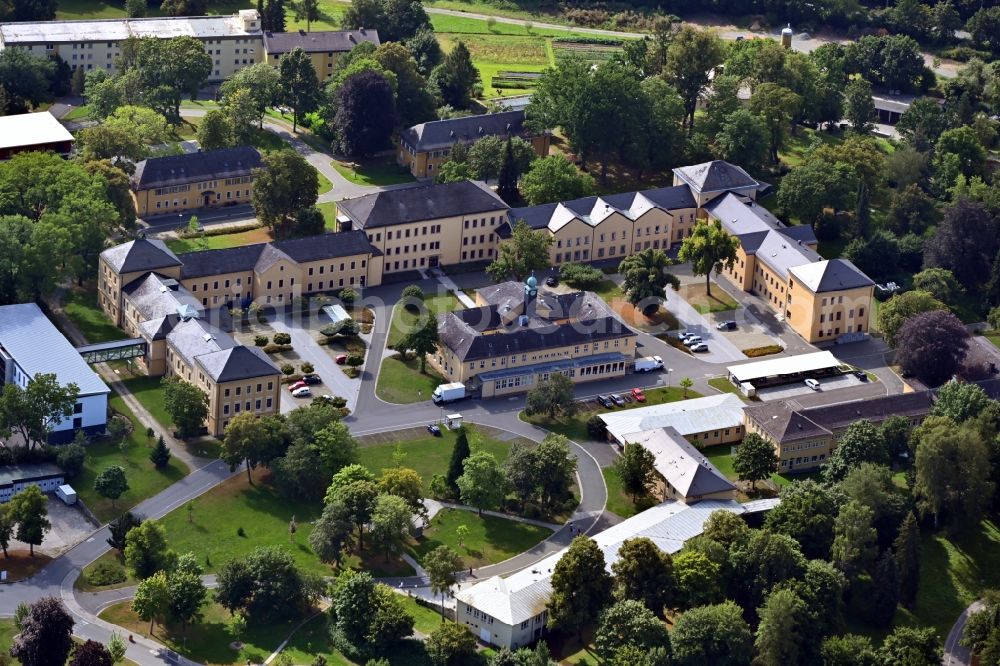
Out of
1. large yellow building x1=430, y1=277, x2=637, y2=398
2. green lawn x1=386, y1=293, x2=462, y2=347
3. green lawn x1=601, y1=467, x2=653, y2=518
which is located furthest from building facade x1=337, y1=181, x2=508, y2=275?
green lawn x1=601, y1=467, x2=653, y2=518

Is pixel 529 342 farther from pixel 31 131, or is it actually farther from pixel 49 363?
pixel 31 131

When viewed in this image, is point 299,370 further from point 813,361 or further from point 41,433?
point 813,361

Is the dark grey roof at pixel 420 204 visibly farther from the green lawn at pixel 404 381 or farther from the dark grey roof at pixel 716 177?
the dark grey roof at pixel 716 177

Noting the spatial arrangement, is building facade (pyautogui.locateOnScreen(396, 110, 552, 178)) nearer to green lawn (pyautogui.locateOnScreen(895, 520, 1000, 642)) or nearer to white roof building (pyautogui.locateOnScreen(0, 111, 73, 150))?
white roof building (pyautogui.locateOnScreen(0, 111, 73, 150))

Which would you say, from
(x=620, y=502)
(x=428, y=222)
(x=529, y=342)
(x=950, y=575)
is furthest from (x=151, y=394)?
(x=950, y=575)

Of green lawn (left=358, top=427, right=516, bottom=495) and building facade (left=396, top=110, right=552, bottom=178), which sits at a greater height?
building facade (left=396, top=110, right=552, bottom=178)

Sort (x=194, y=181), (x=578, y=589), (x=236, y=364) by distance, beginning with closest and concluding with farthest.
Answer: (x=578, y=589), (x=236, y=364), (x=194, y=181)

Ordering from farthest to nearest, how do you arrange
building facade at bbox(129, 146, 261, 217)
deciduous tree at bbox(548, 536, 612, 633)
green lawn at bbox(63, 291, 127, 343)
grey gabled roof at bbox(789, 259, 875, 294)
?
building facade at bbox(129, 146, 261, 217), grey gabled roof at bbox(789, 259, 875, 294), green lawn at bbox(63, 291, 127, 343), deciduous tree at bbox(548, 536, 612, 633)

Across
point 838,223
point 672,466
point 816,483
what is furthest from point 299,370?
point 838,223
